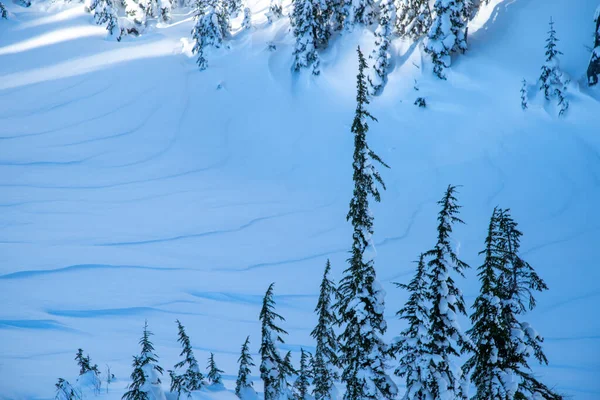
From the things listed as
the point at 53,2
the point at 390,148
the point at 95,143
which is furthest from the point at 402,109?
the point at 53,2

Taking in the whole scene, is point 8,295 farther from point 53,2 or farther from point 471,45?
point 53,2

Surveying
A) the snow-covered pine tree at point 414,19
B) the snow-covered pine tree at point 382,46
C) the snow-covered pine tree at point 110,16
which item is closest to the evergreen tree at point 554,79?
the snow-covered pine tree at point 414,19

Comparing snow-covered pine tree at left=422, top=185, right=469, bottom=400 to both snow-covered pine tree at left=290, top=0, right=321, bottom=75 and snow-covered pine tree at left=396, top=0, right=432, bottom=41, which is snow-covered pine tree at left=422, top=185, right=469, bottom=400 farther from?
snow-covered pine tree at left=290, top=0, right=321, bottom=75

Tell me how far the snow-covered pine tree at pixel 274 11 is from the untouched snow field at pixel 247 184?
108 centimetres

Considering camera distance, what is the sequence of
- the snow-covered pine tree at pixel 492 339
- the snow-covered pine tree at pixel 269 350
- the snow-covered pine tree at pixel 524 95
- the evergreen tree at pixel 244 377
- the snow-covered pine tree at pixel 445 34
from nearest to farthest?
the snow-covered pine tree at pixel 492 339, the snow-covered pine tree at pixel 269 350, the evergreen tree at pixel 244 377, the snow-covered pine tree at pixel 524 95, the snow-covered pine tree at pixel 445 34

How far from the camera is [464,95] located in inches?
1144

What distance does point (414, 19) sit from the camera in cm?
3125

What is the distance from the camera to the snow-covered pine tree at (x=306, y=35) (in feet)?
108

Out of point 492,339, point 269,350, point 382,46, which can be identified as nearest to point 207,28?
point 382,46

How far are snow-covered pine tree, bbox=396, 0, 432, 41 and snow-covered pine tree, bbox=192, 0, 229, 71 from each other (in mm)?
15627

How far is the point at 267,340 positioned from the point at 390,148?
2117cm

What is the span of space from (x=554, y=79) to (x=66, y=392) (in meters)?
28.7

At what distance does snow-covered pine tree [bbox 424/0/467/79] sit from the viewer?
28203 millimetres

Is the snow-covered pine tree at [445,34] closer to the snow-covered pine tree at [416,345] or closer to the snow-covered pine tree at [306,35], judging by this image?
the snow-covered pine tree at [306,35]
